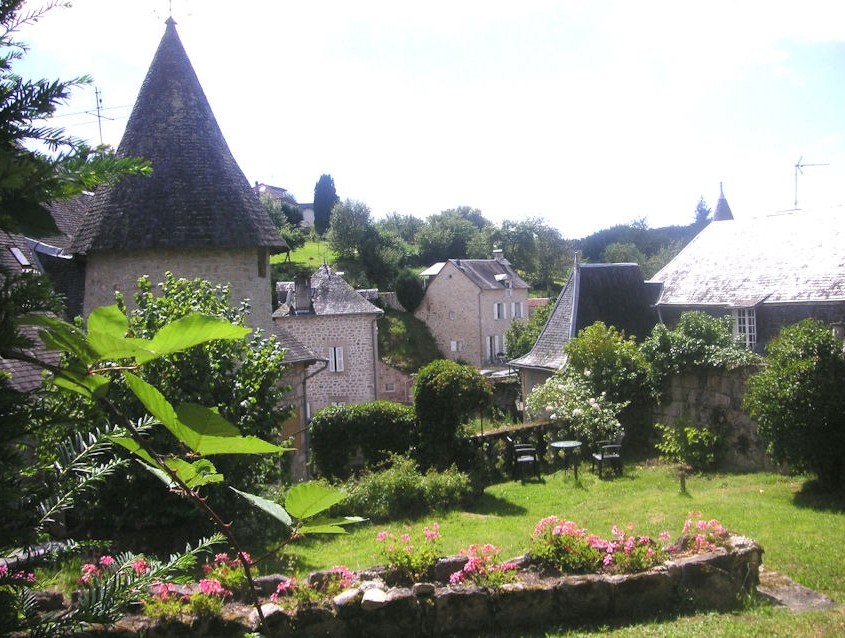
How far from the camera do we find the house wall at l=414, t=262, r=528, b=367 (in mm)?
43312

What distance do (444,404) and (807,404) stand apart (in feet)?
26.5

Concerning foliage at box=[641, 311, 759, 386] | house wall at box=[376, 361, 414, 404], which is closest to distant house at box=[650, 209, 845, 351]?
Answer: foliage at box=[641, 311, 759, 386]

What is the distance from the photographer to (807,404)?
10.6m

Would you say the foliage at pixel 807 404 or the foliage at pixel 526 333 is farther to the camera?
the foliage at pixel 526 333

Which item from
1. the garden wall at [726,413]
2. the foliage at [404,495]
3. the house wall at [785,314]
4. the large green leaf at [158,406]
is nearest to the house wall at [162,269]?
the foliage at [404,495]

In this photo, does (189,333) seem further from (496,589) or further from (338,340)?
(338,340)

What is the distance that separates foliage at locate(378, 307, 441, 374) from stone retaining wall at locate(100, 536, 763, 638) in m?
35.0

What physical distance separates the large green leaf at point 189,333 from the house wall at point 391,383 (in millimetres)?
37647

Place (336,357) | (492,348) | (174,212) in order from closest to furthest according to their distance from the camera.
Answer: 1. (174,212)
2. (336,357)
3. (492,348)

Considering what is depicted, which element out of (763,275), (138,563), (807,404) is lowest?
(807,404)

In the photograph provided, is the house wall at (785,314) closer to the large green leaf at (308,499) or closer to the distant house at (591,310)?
the distant house at (591,310)

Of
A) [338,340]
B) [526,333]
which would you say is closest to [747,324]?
[526,333]

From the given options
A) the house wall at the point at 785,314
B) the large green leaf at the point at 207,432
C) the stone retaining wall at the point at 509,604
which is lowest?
the stone retaining wall at the point at 509,604

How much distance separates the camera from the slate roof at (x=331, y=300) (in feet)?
104
